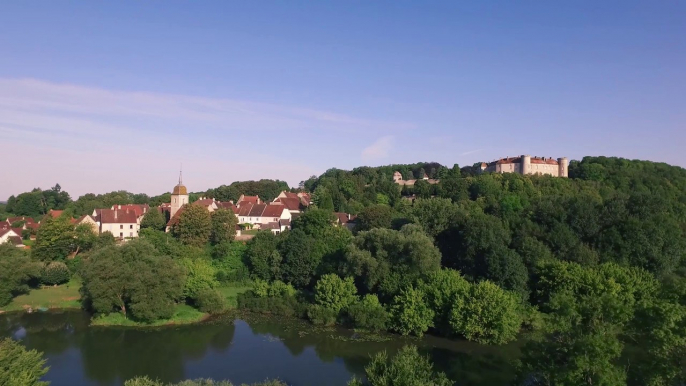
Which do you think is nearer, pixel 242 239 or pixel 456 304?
pixel 456 304

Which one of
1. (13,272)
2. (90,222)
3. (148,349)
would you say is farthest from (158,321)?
(90,222)

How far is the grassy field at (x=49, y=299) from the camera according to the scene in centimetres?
3102

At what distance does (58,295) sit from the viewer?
108 feet

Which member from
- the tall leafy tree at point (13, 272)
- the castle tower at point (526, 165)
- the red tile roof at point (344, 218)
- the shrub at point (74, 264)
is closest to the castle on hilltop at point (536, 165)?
the castle tower at point (526, 165)

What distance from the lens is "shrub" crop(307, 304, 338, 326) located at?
27391 millimetres

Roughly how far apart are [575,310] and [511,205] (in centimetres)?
3238

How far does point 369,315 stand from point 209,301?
1063 cm

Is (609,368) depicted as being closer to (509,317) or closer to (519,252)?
(509,317)

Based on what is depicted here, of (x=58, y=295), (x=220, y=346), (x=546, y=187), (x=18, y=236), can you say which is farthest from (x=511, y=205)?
(x=18, y=236)

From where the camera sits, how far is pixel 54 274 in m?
34.5

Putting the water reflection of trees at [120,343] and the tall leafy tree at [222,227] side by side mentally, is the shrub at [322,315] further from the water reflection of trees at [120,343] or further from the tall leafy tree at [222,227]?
the tall leafy tree at [222,227]

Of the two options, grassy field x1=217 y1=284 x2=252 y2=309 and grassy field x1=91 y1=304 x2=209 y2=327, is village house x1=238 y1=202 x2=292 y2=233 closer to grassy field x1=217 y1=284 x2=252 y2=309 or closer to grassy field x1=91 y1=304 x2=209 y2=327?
grassy field x1=217 y1=284 x2=252 y2=309

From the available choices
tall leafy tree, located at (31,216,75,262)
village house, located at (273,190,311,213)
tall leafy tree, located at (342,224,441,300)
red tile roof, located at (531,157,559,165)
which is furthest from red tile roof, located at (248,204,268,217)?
red tile roof, located at (531,157,559,165)

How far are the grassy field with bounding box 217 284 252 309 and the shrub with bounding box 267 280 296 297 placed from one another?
2.62 meters
